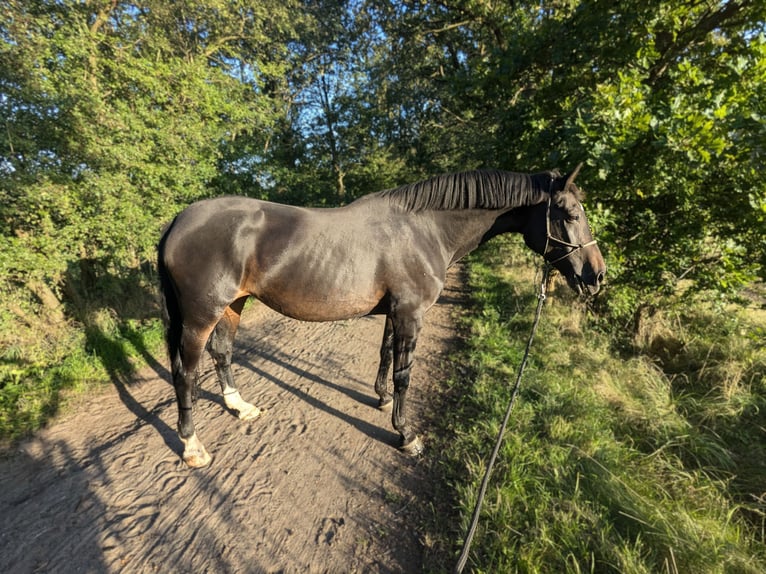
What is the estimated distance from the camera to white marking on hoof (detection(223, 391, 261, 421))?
120 inches

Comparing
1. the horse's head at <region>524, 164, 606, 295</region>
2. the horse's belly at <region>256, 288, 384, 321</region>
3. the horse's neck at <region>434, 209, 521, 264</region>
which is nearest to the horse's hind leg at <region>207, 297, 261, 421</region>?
the horse's belly at <region>256, 288, 384, 321</region>

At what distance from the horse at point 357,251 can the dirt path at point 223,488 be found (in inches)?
12.4

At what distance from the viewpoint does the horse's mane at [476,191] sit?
2443 millimetres

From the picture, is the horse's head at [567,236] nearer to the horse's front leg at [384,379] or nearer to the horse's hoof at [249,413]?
the horse's front leg at [384,379]

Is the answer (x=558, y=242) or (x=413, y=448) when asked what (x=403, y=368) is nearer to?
(x=413, y=448)

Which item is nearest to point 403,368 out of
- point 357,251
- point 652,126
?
point 357,251

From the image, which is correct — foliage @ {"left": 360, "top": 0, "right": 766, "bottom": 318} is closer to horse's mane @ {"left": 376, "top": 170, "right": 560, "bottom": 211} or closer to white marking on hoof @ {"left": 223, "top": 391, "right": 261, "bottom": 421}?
horse's mane @ {"left": 376, "top": 170, "right": 560, "bottom": 211}

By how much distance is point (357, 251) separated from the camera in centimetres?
246

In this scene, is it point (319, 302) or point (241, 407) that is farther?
point (241, 407)

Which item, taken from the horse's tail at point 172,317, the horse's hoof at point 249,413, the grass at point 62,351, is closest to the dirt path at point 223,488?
the horse's hoof at point 249,413

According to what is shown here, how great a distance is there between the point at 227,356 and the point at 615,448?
3712mm

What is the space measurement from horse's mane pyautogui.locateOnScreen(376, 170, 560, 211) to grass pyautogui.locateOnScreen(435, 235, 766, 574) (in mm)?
1934

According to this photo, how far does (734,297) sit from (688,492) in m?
2.57

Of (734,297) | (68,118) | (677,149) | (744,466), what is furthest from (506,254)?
(68,118)
